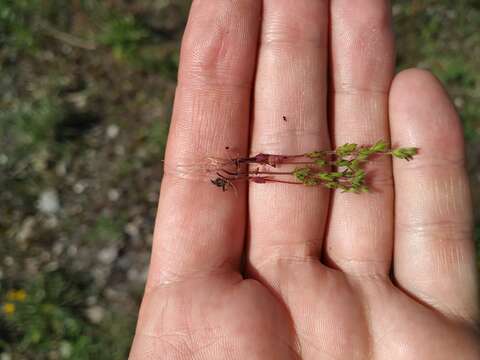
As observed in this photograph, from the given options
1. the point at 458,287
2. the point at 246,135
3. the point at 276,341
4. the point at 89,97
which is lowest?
the point at 276,341

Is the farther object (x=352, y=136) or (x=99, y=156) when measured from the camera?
(x=99, y=156)

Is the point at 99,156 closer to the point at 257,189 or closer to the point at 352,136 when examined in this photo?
the point at 257,189

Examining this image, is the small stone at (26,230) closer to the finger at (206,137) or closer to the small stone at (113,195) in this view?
the small stone at (113,195)

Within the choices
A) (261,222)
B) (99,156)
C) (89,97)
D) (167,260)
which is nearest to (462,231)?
(261,222)

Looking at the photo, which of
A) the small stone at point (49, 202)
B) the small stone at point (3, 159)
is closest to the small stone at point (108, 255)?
the small stone at point (49, 202)

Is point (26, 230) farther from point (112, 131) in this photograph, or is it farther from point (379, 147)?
point (379, 147)

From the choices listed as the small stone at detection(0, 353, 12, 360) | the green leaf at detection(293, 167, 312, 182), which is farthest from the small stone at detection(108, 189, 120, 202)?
the green leaf at detection(293, 167, 312, 182)

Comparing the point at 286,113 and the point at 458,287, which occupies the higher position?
the point at 286,113
